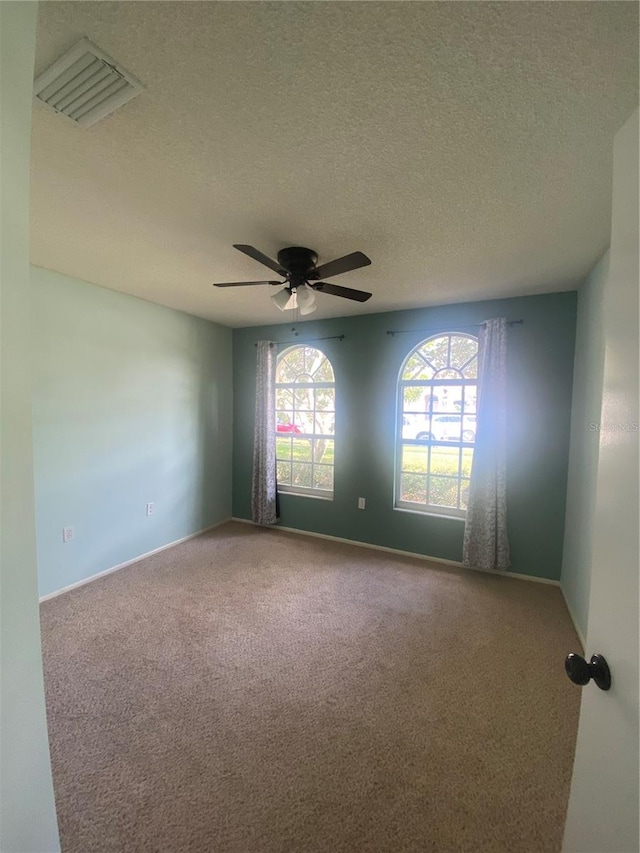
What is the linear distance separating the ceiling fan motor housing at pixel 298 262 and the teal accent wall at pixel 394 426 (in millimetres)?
1651

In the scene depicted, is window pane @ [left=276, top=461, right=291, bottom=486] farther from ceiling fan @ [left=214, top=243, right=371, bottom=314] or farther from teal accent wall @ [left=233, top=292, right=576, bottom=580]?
ceiling fan @ [left=214, top=243, right=371, bottom=314]

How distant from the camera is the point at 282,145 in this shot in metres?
1.24

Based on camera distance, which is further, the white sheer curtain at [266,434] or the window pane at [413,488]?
the white sheer curtain at [266,434]

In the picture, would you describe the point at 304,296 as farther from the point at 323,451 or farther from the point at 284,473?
the point at 284,473

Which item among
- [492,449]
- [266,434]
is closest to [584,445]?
[492,449]

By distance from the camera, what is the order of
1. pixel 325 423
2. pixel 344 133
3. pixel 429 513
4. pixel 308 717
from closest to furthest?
pixel 344 133, pixel 308 717, pixel 429 513, pixel 325 423

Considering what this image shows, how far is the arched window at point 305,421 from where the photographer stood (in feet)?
12.9

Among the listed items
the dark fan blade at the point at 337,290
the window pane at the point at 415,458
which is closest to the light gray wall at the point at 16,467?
the dark fan blade at the point at 337,290

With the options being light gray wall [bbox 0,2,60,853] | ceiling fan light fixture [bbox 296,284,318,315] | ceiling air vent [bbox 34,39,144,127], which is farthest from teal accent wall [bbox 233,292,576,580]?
light gray wall [bbox 0,2,60,853]

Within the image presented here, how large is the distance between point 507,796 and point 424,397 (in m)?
2.80

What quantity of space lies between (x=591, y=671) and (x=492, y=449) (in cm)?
247

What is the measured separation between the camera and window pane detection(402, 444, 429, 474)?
3.47 metres

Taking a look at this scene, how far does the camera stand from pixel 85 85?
1.01m

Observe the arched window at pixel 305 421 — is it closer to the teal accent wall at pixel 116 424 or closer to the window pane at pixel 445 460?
the teal accent wall at pixel 116 424
